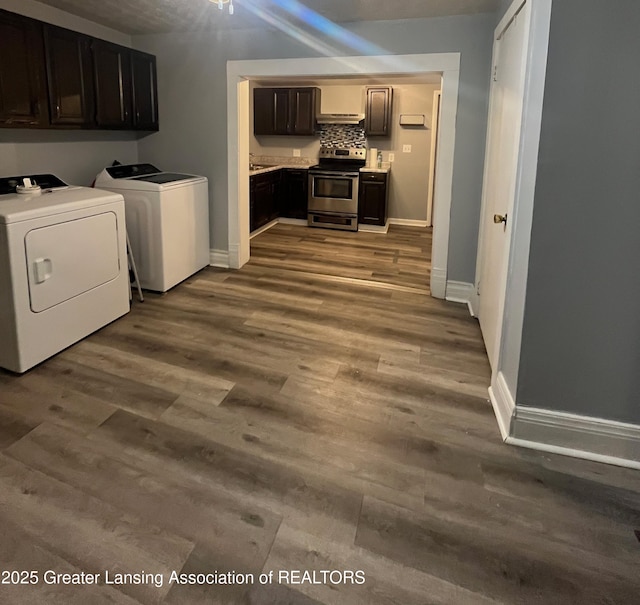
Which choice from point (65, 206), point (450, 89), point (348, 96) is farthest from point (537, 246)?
point (348, 96)

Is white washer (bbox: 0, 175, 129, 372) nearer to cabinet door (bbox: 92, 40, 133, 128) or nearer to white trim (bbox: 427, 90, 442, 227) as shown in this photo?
cabinet door (bbox: 92, 40, 133, 128)

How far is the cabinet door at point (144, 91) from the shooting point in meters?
4.32

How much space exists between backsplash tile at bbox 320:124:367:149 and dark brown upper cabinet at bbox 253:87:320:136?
0.33m

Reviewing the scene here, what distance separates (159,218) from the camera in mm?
3879

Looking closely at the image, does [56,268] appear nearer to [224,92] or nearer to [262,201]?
[224,92]

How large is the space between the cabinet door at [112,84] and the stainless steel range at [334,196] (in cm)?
317

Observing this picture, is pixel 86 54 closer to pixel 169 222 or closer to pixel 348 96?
pixel 169 222

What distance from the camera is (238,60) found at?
14.2ft

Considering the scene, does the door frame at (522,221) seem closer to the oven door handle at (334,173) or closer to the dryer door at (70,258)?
the dryer door at (70,258)

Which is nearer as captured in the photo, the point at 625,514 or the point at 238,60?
the point at 625,514

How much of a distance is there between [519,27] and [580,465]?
2.19m

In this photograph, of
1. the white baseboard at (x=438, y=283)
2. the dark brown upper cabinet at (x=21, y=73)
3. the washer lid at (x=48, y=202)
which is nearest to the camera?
the washer lid at (x=48, y=202)

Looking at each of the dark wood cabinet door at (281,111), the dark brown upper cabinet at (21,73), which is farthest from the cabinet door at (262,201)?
the dark brown upper cabinet at (21,73)

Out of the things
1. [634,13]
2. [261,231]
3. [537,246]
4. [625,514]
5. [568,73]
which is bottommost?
[625,514]
